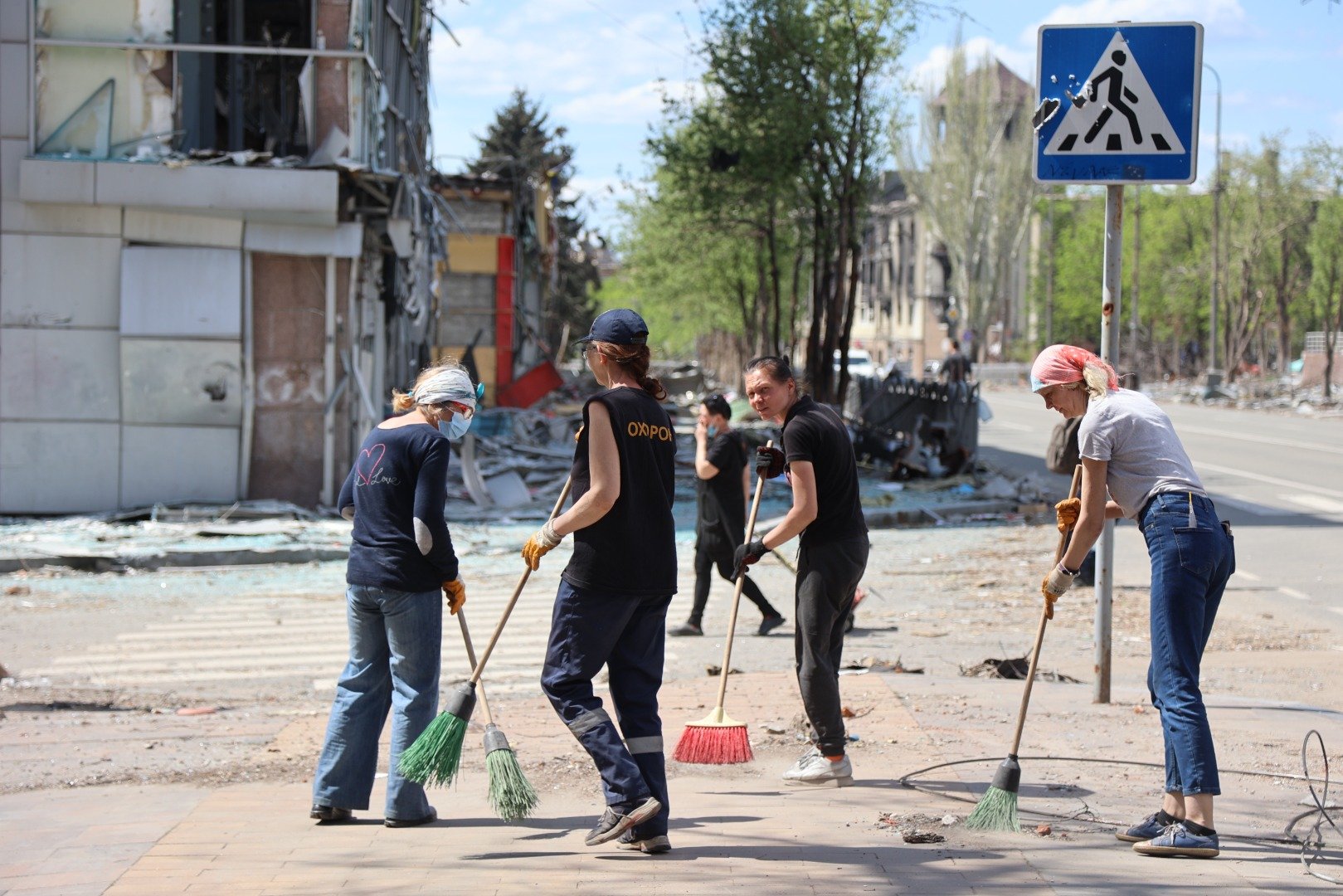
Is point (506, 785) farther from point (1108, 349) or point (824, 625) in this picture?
point (1108, 349)

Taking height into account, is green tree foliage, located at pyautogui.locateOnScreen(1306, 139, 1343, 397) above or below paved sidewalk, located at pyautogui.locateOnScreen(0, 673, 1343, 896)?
above

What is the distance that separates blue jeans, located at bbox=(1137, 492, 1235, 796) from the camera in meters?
4.78

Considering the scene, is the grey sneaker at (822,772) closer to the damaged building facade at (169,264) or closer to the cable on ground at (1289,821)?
the cable on ground at (1289,821)

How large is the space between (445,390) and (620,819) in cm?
169

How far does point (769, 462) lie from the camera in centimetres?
650

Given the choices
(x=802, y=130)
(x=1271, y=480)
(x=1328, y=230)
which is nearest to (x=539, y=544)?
(x=1271, y=480)

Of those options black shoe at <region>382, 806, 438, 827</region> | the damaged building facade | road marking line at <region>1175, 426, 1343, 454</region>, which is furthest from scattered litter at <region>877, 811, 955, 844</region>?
road marking line at <region>1175, 426, 1343, 454</region>

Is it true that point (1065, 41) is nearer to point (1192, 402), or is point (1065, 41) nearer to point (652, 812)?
point (652, 812)

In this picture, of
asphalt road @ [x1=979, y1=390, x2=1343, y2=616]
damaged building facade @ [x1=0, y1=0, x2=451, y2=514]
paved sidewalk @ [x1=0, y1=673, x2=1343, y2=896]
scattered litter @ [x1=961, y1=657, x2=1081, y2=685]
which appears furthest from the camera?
damaged building facade @ [x1=0, y1=0, x2=451, y2=514]

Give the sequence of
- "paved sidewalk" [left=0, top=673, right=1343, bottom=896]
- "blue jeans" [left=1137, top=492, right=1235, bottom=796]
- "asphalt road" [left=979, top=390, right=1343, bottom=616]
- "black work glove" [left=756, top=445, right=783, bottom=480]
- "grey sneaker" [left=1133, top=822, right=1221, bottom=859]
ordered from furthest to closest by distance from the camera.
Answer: "asphalt road" [left=979, top=390, right=1343, bottom=616]
"black work glove" [left=756, top=445, right=783, bottom=480]
"blue jeans" [left=1137, top=492, right=1235, bottom=796]
"grey sneaker" [left=1133, top=822, right=1221, bottom=859]
"paved sidewalk" [left=0, top=673, right=1343, bottom=896]

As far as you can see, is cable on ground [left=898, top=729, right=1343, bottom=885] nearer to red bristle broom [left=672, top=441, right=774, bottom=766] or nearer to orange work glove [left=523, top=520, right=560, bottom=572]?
red bristle broom [left=672, top=441, right=774, bottom=766]

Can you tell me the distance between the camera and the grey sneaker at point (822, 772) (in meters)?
5.87

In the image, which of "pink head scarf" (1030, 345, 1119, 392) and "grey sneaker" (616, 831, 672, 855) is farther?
"pink head scarf" (1030, 345, 1119, 392)

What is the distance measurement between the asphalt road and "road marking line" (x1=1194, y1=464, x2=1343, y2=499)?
12 mm
